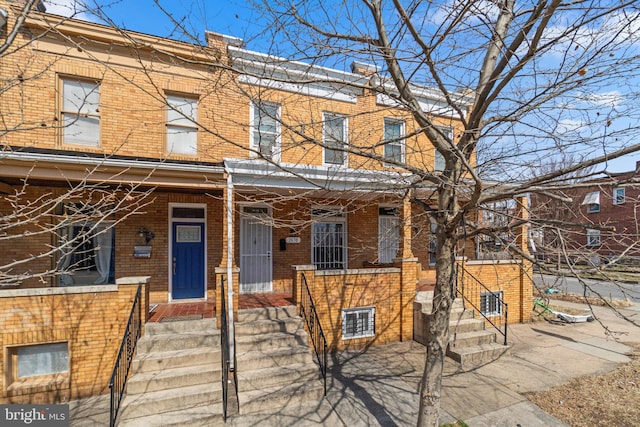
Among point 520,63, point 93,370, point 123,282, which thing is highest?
point 520,63

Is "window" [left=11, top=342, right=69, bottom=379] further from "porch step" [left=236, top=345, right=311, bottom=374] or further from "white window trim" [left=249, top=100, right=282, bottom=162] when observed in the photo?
"white window trim" [left=249, top=100, right=282, bottom=162]

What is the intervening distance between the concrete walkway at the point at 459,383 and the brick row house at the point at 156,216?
3.12 feet

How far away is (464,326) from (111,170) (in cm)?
821

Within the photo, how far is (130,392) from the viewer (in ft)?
15.4

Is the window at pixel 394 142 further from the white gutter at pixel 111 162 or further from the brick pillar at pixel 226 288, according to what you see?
the brick pillar at pixel 226 288

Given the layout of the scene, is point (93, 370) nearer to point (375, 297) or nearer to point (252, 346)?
point (252, 346)

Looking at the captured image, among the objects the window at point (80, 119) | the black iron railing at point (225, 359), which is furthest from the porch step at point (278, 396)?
the window at point (80, 119)

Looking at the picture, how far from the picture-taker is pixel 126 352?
5000mm

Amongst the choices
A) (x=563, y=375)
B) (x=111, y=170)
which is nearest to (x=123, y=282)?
(x=111, y=170)

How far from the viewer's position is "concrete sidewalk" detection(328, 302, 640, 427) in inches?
182

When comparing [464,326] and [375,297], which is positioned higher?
[375,297]

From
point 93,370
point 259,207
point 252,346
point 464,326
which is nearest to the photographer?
point 93,370

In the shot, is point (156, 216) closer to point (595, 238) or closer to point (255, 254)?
point (255, 254)

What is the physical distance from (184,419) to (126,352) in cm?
154
